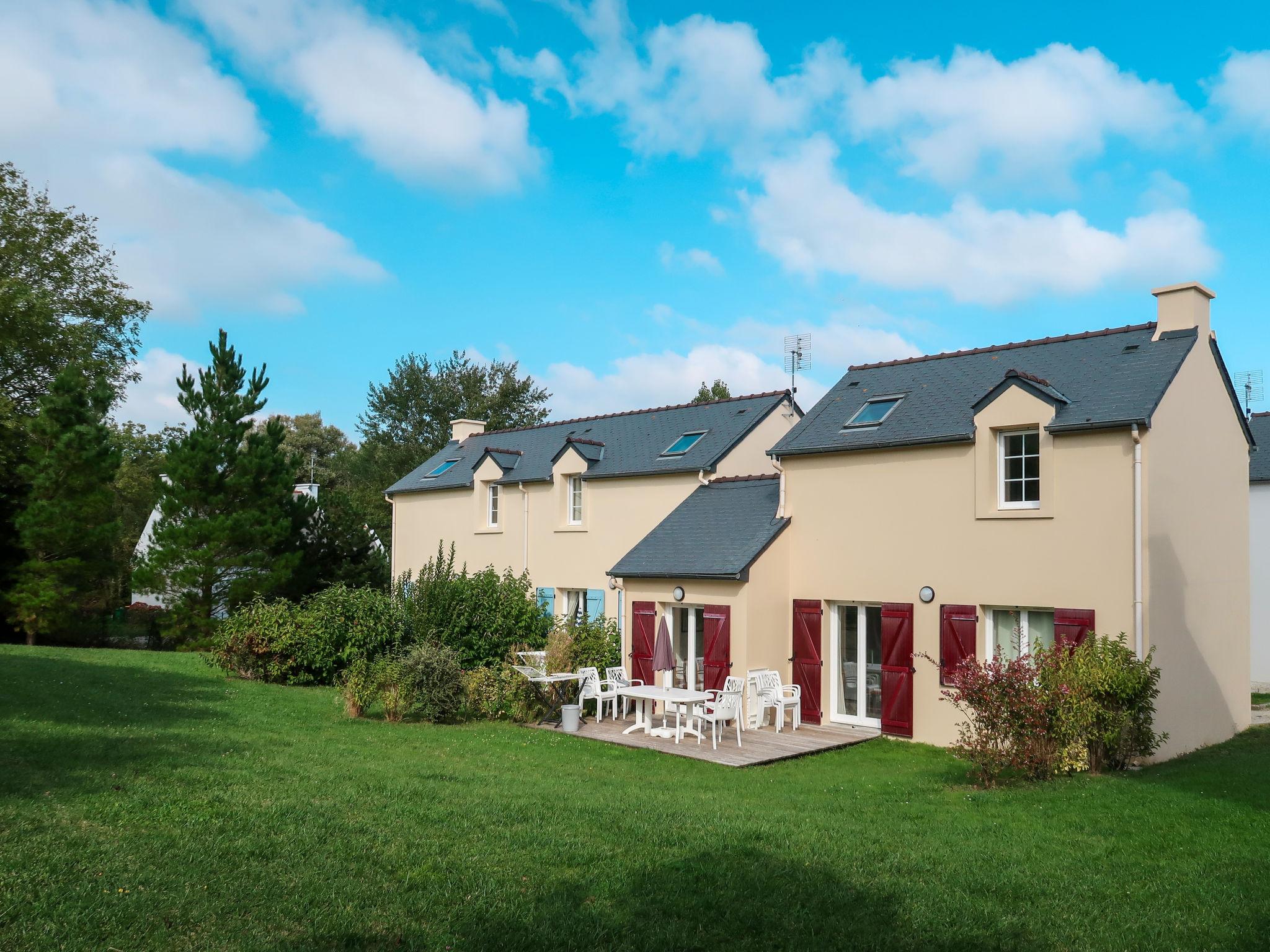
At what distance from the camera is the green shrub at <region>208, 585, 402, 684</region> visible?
21750 millimetres

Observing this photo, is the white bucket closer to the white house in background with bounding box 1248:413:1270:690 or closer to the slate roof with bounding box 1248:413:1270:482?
the slate roof with bounding box 1248:413:1270:482

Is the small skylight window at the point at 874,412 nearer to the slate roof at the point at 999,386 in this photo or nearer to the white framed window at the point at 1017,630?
the slate roof at the point at 999,386

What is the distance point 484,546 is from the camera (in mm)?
26578

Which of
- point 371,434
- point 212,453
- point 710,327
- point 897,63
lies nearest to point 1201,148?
point 897,63

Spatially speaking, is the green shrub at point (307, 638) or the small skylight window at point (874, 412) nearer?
the small skylight window at point (874, 412)

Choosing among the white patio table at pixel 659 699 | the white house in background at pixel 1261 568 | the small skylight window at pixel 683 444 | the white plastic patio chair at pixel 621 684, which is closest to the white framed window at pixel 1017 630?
the white patio table at pixel 659 699

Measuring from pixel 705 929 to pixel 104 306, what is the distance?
3853cm

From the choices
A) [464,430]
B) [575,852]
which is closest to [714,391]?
[464,430]

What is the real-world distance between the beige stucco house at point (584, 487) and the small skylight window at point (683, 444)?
3cm

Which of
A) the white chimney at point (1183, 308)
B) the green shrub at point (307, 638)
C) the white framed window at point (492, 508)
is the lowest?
the green shrub at point (307, 638)

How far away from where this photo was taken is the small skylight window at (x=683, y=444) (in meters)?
22.6

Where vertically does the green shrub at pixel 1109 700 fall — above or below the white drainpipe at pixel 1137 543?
below

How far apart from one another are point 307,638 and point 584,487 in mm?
7536

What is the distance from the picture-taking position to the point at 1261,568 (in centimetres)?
2461
